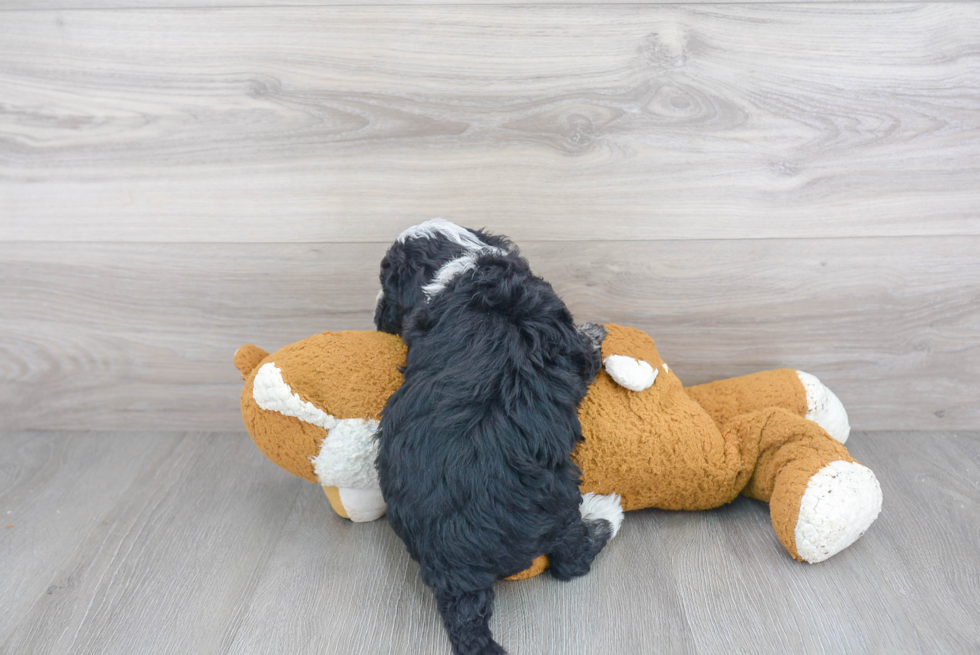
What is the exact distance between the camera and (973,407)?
1220 mm

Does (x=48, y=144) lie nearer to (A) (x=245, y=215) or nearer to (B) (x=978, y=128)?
(A) (x=245, y=215)

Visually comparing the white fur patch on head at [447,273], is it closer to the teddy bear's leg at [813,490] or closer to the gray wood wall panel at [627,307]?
the gray wood wall panel at [627,307]

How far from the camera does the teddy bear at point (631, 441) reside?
34.5 inches

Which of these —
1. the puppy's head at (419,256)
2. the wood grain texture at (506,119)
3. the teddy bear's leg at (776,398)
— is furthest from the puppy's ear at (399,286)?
the teddy bear's leg at (776,398)

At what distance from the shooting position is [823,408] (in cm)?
108

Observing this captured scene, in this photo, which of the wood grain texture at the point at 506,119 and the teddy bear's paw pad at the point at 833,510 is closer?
the teddy bear's paw pad at the point at 833,510

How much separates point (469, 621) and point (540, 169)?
69cm

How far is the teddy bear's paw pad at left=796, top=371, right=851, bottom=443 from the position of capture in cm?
106

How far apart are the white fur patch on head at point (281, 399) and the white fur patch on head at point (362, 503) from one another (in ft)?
0.44

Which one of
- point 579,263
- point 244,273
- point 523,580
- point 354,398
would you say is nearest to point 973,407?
point 579,263

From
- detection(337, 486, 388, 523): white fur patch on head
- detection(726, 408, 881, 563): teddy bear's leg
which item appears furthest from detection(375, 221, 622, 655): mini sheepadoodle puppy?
detection(726, 408, 881, 563): teddy bear's leg

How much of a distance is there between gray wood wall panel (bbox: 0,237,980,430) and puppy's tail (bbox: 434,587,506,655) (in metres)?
0.55

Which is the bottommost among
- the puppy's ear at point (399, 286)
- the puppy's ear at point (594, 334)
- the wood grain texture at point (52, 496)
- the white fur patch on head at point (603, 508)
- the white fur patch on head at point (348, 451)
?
the wood grain texture at point (52, 496)

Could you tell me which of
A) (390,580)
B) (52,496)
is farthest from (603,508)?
(52,496)
